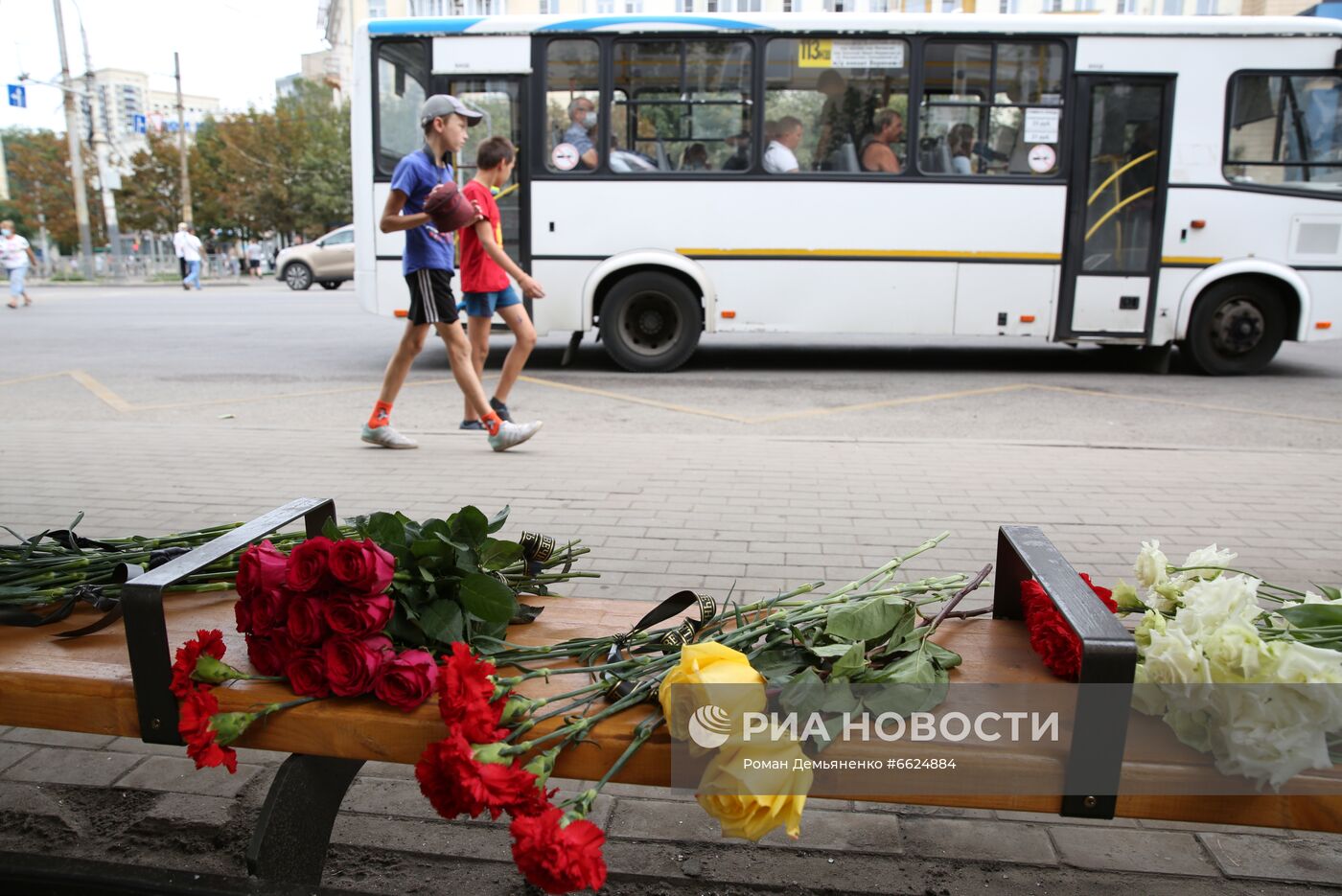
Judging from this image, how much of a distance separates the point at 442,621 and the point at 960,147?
33.4 feet

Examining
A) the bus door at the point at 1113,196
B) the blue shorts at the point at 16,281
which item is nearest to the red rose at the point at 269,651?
the bus door at the point at 1113,196

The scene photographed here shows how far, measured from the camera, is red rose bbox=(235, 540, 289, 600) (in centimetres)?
186

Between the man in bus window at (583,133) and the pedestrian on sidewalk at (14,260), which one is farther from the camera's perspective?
the pedestrian on sidewalk at (14,260)

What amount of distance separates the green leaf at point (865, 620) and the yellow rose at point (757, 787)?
28 cm

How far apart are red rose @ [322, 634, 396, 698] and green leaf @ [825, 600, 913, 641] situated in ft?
2.55

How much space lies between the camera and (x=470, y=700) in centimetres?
165

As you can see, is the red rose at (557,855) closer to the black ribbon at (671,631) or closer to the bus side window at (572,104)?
the black ribbon at (671,631)

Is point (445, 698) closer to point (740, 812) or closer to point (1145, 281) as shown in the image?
point (740, 812)

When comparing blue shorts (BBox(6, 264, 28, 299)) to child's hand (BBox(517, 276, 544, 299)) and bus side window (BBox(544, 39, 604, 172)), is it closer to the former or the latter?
bus side window (BBox(544, 39, 604, 172))

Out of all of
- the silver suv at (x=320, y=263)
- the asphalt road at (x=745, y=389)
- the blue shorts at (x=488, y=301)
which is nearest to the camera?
the blue shorts at (x=488, y=301)

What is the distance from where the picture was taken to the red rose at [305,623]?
1.83 m

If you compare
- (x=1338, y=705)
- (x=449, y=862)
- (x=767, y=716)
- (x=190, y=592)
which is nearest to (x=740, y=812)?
(x=767, y=716)

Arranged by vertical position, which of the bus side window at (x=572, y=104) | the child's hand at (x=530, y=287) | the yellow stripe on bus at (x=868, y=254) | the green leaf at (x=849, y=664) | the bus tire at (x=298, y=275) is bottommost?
the bus tire at (x=298, y=275)

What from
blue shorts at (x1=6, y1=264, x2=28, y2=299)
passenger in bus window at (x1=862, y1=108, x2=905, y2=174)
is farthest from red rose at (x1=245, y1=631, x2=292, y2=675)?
blue shorts at (x1=6, y1=264, x2=28, y2=299)
